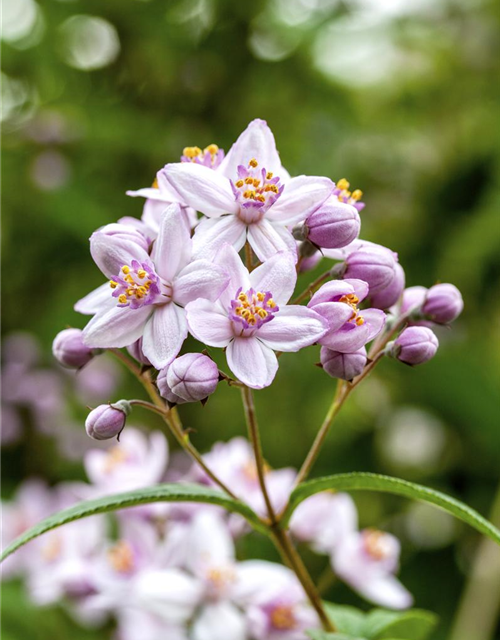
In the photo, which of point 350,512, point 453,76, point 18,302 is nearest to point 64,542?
point 350,512

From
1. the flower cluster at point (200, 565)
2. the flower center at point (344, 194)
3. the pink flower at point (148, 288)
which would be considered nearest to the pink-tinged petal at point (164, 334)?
the pink flower at point (148, 288)

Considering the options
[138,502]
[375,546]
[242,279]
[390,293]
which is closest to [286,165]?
[375,546]

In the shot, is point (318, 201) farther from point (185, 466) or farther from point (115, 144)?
point (115, 144)

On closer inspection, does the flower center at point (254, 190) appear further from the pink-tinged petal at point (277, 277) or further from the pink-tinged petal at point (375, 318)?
the pink-tinged petal at point (375, 318)

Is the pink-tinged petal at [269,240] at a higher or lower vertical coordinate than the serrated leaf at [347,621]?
higher

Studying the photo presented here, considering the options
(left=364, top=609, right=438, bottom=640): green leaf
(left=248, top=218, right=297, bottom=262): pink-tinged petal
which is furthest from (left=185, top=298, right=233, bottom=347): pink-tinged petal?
(left=364, top=609, right=438, bottom=640): green leaf

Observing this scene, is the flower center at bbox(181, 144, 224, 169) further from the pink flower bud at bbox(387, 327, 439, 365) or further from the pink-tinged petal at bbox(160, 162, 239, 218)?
the pink flower bud at bbox(387, 327, 439, 365)
